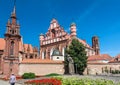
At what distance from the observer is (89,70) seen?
181ft

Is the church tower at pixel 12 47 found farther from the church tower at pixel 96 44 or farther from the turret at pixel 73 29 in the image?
the church tower at pixel 96 44

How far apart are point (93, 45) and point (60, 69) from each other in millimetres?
45941

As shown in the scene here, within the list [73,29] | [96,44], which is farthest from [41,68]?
[96,44]

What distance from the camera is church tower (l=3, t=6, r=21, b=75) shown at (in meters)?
49.6

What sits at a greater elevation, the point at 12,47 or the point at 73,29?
the point at 73,29

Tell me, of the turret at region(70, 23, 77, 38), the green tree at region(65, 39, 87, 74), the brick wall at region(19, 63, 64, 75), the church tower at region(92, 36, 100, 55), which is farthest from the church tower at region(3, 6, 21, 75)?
the church tower at region(92, 36, 100, 55)

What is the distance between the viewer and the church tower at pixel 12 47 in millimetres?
49625

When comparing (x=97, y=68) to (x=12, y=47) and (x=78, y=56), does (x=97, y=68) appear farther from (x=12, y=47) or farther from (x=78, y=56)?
(x=12, y=47)

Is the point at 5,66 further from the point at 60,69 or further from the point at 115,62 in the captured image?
the point at 115,62

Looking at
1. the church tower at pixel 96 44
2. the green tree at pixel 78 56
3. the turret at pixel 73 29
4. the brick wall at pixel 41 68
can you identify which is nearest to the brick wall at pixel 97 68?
the green tree at pixel 78 56

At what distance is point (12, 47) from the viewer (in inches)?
2055

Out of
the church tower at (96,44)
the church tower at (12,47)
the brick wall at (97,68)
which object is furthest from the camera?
the church tower at (96,44)

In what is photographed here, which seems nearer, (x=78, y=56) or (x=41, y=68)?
(x=41, y=68)

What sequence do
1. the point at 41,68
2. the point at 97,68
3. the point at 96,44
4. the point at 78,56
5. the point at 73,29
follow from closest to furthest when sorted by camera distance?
the point at 41,68
the point at 78,56
the point at 97,68
the point at 73,29
the point at 96,44
